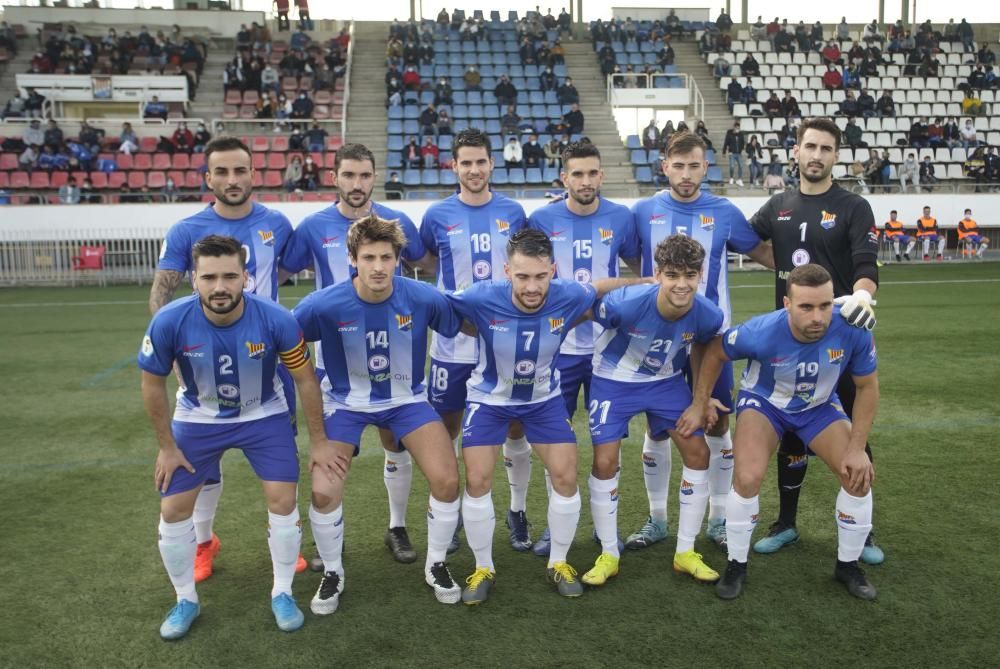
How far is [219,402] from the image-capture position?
13.2 feet

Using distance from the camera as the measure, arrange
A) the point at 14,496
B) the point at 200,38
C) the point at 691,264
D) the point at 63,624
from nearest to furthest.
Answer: the point at 63,624, the point at 691,264, the point at 14,496, the point at 200,38

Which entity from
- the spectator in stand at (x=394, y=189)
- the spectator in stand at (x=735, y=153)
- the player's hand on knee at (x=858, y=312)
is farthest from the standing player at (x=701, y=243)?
the spectator in stand at (x=735, y=153)

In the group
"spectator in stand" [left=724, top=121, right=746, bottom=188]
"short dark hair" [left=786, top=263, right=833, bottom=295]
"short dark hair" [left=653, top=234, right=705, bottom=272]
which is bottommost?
"short dark hair" [left=786, top=263, right=833, bottom=295]

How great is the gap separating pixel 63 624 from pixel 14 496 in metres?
2.12

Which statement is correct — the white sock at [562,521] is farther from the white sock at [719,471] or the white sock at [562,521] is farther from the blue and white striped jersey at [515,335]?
the white sock at [719,471]

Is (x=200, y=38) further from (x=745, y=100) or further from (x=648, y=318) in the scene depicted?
(x=648, y=318)

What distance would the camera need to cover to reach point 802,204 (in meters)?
4.77

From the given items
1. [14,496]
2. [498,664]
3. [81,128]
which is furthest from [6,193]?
[498,664]

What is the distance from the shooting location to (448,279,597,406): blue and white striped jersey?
429 centimetres

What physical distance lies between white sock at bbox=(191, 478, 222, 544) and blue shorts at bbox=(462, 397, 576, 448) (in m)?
1.44

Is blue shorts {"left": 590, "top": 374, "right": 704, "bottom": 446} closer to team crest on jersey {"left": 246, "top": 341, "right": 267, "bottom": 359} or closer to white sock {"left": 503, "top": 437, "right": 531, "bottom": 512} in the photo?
white sock {"left": 503, "top": 437, "right": 531, "bottom": 512}

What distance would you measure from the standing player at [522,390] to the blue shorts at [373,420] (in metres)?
0.26

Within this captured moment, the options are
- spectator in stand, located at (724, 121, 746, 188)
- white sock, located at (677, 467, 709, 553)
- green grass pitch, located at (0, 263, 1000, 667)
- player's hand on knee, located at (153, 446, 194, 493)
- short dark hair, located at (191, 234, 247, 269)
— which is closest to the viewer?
green grass pitch, located at (0, 263, 1000, 667)

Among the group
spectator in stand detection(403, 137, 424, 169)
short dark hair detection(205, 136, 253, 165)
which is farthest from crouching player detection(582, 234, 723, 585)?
spectator in stand detection(403, 137, 424, 169)
